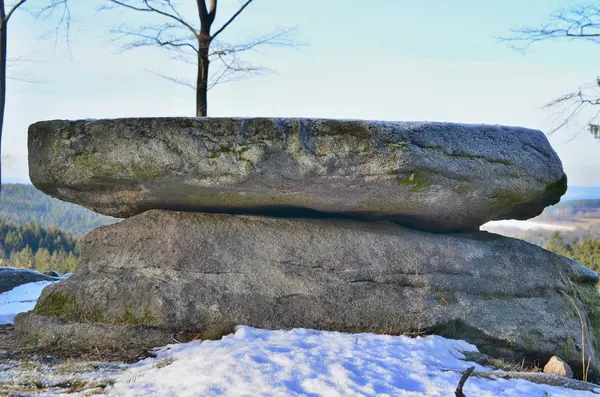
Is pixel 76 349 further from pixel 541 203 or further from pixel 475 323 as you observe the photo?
pixel 541 203

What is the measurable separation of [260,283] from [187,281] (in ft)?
2.08

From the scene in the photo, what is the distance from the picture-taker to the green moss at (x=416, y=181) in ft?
17.1

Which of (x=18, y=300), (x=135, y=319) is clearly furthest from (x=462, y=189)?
(x=18, y=300)

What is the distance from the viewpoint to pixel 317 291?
17.4 ft

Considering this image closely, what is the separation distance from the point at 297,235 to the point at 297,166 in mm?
743

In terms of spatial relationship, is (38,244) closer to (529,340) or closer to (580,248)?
(580,248)

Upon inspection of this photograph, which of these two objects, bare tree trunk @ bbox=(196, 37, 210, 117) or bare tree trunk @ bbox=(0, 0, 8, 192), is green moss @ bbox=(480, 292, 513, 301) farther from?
bare tree trunk @ bbox=(0, 0, 8, 192)

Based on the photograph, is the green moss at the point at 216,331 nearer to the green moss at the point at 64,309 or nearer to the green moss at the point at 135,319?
the green moss at the point at 135,319

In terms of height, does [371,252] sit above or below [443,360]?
above

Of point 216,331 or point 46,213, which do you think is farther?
point 46,213

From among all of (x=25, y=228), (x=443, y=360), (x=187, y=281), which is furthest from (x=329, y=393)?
(x=25, y=228)

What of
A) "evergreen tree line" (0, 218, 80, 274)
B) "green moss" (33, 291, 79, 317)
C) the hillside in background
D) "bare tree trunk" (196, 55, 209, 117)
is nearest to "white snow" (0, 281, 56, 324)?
"green moss" (33, 291, 79, 317)

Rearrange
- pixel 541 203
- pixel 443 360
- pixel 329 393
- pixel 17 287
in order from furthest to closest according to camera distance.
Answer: pixel 17 287 < pixel 541 203 < pixel 443 360 < pixel 329 393

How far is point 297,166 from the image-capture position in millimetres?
5102
